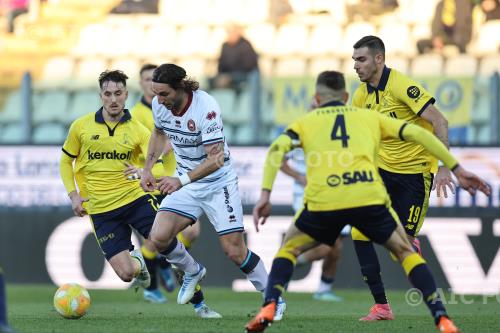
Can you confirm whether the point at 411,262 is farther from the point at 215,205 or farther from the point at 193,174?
the point at 215,205

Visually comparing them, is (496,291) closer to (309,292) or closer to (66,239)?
(309,292)

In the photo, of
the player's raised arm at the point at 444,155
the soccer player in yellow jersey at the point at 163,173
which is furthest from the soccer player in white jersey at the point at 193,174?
the player's raised arm at the point at 444,155

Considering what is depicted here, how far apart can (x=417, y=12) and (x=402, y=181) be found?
28.9 feet

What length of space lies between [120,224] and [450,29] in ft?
27.6

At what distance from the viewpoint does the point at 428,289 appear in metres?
7.18

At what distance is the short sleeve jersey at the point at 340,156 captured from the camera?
7230mm

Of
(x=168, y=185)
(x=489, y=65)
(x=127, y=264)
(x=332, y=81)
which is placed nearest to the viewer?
(x=332, y=81)

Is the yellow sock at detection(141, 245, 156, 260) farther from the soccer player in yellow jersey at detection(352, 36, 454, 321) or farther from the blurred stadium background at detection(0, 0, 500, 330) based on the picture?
the soccer player in yellow jersey at detection(352, 36, 454, 321)

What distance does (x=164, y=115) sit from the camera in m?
8.91

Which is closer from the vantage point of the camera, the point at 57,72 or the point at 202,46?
the point at 57,72

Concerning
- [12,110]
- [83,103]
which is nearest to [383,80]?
[83,103]

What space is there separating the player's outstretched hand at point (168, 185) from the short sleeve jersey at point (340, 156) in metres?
1.45

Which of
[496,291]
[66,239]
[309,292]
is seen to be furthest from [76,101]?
[496,291]

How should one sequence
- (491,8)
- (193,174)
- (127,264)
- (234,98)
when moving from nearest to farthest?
(193,174)
(127,264)
(234,98)
(491,8)
